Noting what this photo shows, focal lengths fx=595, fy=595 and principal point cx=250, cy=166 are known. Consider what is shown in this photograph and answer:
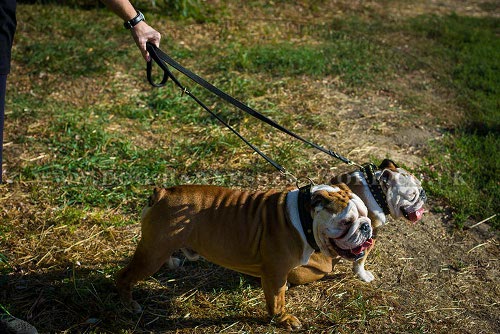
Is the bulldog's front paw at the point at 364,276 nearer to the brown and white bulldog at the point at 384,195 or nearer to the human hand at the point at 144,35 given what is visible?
the brown and white bulldog at the point at 384,195

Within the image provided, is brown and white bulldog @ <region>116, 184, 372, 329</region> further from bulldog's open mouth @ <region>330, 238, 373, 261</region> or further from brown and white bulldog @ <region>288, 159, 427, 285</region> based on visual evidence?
brown and white bulldog @ <region>288, 159, 427, 285</region>

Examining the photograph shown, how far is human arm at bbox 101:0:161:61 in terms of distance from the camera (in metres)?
4.12

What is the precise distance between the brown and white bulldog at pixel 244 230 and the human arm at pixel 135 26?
3.67ft

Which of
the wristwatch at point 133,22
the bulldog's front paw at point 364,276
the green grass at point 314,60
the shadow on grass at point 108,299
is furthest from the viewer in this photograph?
the green grass at point 314,60

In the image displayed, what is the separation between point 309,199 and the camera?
148 inches

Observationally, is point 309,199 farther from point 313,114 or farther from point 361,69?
point 361,69

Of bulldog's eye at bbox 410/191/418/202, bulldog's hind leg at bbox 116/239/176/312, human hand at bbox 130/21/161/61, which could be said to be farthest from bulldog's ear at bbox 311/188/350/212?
Answer: human hand at bbox 130/21/161/61

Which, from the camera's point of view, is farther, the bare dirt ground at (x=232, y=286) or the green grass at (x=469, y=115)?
the green grass at (x=469, y=115)

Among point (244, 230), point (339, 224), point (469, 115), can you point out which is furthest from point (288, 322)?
point (469, 115)

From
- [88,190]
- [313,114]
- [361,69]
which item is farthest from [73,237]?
[361,69]

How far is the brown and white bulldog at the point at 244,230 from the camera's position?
375cm

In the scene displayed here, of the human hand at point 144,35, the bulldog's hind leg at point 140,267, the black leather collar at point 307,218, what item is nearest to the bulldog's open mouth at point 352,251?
the black leather collar at point 307,218

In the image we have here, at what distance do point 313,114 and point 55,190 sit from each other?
122 inches

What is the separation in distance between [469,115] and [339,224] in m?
4.44
